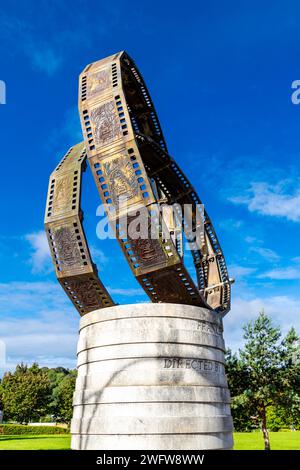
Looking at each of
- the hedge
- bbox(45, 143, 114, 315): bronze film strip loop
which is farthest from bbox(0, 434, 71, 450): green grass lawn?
bbox(45, 143, 114, 315): bronze film strip loop

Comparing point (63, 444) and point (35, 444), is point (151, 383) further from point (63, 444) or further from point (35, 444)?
point (35, 444)

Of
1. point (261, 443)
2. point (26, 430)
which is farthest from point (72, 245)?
point (26, 430)

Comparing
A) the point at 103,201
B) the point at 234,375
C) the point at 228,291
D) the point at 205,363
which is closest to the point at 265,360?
the point at 234,375

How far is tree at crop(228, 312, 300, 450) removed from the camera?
2914 cm

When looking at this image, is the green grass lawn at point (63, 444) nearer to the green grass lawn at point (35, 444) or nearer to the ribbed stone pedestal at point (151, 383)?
the green grass lawn at point (35, 444)

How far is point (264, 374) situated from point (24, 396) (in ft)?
127

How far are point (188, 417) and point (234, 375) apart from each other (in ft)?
64.2

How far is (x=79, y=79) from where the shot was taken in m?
17.0

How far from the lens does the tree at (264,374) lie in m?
29.1

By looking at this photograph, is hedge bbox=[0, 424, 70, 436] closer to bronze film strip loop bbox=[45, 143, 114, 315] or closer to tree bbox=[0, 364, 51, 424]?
tree bbox=[0, 364, 51, 424]

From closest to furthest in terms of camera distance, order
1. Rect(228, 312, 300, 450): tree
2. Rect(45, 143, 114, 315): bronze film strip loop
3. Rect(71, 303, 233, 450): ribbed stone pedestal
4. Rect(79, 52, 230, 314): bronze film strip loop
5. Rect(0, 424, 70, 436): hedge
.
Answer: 1. Rect(71, 303, 233, 450): ribbed stone pedestal
2. Rect(79, 52, 230, 314): bronze film strip loop
3. Rect(45, 143, 114, 315): bronze film strip loop
4. Rect(228, 312, 300, 450): tree
5. Rect(0, 424, 70, 436): hedge

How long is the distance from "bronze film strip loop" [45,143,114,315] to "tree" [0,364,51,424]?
46.5m

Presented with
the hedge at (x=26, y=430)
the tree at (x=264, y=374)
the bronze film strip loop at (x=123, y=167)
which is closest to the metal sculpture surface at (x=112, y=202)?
the bronze film strip loop at (x=123, y=167)

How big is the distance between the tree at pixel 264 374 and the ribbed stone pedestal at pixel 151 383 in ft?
55.8
